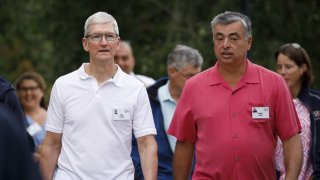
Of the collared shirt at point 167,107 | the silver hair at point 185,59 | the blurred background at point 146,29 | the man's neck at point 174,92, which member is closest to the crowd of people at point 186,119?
the collared shirt at point 167,107

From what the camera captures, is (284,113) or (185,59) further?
(185,59)

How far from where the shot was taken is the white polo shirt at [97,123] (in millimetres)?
7617

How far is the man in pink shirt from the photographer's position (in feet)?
24.4

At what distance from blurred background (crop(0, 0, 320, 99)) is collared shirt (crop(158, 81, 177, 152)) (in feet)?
16.5

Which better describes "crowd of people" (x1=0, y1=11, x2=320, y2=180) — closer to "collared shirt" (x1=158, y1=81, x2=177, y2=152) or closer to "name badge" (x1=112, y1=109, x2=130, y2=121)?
"name badge" (x1=112, y1=109, x2=130, y2=121)

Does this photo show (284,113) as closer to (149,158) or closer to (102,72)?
(149,158)

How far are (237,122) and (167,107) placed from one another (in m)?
2.37

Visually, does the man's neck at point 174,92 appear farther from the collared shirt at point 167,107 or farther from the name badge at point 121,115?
the name badge at point 121,115

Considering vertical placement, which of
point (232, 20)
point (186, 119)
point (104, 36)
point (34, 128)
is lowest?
point (34, 128)

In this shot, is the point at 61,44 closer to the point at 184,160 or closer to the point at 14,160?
the point at 184,160

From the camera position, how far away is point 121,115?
7.62m

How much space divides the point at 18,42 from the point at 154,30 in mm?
5954

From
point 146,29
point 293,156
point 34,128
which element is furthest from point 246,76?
point 146,29

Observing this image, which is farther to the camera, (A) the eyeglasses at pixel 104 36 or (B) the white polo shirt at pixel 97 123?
(A) the eyeglasses at pixel 104 36
